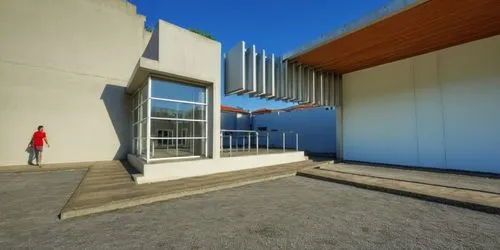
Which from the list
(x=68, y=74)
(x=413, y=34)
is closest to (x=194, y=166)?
(x=68, y=74)

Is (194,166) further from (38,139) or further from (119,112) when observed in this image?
(38,139)

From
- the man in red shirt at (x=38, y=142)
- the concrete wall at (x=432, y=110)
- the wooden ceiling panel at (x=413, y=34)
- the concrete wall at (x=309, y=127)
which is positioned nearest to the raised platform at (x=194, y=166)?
the man in red shirt at (x=38, y=142)

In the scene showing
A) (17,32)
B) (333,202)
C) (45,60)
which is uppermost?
(17,32)

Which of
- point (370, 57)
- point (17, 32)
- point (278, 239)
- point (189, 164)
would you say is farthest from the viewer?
point (370, 57)

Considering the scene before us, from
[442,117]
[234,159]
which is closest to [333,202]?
[234,159]

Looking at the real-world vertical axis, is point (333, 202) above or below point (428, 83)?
below

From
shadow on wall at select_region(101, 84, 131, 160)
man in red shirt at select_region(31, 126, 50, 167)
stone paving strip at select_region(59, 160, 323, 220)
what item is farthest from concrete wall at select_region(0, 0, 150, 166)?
stone paving strip at select_region(59, 160, 323, 220)

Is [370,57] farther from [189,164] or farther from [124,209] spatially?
[124,209]

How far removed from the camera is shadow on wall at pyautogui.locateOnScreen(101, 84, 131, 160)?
10.8m

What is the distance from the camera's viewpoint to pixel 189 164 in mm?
6953

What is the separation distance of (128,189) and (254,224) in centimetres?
315

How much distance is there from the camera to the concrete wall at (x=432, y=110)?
8055mm

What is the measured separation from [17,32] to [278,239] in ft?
38.0

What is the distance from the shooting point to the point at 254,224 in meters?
3.71
